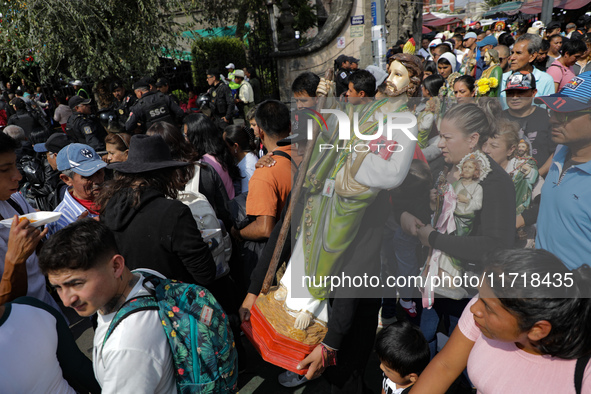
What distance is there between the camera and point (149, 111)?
6.21m

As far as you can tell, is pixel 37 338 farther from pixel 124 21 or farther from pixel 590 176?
pixel 124 21

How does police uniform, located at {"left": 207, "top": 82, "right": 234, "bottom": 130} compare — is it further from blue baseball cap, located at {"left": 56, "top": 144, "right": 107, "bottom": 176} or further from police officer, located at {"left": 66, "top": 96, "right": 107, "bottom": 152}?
blue baseball cap, located at {"left": 56, "top": 144, "right": 107, "bottom": 176}

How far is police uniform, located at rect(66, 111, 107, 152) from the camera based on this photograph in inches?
233

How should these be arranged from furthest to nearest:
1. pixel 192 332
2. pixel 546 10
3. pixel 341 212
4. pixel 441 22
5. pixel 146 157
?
pixel 441 22 → pixel 546 10 → pixel 146 157 → pixel 341 212 → pixel 192 332

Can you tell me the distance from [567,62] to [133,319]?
258 inches

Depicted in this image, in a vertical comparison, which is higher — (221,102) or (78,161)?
(78,161)

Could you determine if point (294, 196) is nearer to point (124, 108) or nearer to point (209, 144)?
point (209, 144)

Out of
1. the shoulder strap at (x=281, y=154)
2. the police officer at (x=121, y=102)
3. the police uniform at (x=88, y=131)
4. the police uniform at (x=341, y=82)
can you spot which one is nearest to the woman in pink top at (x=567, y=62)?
the police uniform at (x=341, y=82)

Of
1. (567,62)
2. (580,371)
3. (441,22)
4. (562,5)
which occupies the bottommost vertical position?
(441,22)

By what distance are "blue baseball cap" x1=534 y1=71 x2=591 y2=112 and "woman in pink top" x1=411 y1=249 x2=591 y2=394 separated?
2.12ft

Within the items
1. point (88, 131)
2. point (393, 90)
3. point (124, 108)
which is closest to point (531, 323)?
point (393, 90)

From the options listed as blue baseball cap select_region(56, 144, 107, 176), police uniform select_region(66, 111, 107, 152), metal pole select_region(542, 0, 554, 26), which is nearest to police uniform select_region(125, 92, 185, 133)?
police uniform select_region(66, 111, 107, 152)

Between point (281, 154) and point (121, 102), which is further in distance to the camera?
point (121, 102)

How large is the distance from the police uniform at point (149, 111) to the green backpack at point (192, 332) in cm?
509
